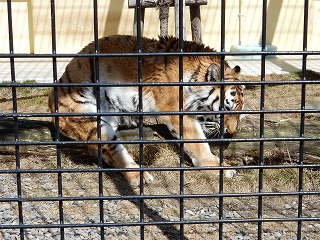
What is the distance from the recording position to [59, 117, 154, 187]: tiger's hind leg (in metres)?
3.81

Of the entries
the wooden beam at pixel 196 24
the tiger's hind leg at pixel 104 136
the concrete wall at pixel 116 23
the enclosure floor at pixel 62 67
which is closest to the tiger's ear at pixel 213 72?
the tiger's hind leg at pixel 104 136

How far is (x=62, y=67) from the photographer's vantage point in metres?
7.57

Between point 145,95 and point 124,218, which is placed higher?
point 145,95

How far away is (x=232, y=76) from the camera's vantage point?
4.04m

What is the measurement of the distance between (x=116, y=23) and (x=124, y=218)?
5.95 m

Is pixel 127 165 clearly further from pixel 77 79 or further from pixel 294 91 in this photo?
pixel 294 91

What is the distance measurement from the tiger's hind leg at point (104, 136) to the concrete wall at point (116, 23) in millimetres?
4773

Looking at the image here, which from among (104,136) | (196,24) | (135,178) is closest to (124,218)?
(135,178)

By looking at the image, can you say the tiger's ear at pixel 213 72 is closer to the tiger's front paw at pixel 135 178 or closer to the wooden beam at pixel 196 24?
the tiger's front paw at pixel 135 178

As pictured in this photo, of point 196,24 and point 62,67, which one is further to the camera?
point 62,67

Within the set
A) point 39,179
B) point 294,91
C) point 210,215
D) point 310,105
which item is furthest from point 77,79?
point 294,91

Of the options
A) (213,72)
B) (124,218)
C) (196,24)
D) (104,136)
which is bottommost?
(124,218)

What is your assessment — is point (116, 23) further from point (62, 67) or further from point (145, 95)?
point (145, 95)

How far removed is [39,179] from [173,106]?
1.00m
